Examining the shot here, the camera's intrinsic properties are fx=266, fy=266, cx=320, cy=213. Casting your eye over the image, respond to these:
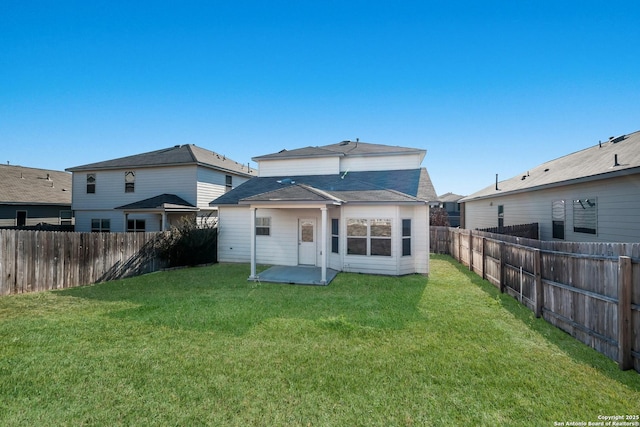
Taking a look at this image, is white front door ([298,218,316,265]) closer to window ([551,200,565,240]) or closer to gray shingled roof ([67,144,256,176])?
gray shingled roof ([67,144,256,176])

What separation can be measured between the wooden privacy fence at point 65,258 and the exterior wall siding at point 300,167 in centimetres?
698

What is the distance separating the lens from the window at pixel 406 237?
33.3 ft

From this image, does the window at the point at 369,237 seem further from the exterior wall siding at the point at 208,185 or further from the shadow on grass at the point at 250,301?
the exterior wall siding at the point at 208,185

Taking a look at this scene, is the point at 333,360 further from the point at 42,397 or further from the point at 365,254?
the point at 365,254

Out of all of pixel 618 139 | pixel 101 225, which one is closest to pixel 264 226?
pixel 101 225

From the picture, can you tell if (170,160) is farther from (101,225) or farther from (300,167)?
(300,167)

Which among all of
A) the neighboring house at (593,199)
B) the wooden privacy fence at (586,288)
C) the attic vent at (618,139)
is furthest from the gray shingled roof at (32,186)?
the attic vent at (618,139)

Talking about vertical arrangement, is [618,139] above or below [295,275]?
above

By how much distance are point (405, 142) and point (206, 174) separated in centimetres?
1303

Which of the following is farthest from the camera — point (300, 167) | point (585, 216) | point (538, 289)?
point (300, 167)

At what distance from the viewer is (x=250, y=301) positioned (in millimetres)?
7047

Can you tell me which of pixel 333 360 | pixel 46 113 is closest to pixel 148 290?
pixel 333 360

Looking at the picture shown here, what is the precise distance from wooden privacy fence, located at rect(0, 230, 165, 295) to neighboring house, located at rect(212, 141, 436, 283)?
364 cm

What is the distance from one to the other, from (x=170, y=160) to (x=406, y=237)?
15.7 m
